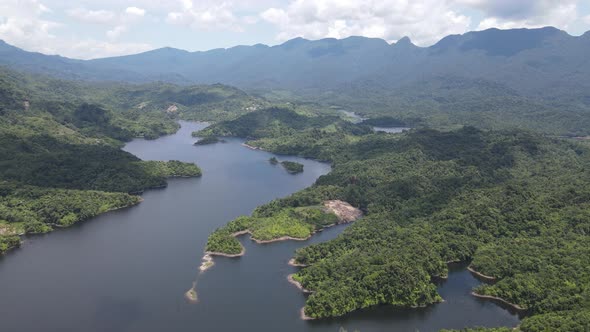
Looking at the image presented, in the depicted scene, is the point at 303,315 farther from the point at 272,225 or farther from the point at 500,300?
the point at 272,225

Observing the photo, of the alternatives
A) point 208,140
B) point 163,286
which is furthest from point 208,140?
point 163,286

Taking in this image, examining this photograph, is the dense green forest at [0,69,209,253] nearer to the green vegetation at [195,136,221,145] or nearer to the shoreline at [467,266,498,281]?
the green vegetation at [195,136,221,145]

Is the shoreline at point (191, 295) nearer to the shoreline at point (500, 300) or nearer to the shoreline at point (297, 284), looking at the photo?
the shoreline at point (297, 284)

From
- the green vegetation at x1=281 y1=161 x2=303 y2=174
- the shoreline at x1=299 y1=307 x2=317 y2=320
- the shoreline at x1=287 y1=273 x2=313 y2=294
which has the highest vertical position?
the green vegetation at x1=281 y1=161 x2=303 y2=174

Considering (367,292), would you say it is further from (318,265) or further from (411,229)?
(411,229)

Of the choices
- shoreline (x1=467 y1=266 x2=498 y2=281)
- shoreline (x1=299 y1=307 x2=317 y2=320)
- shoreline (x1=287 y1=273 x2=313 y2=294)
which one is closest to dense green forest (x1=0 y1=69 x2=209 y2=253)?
shoreline (x1=287 y1=273 x2=313 y2=294)

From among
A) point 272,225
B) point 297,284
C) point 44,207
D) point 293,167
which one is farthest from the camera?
point 293,167
